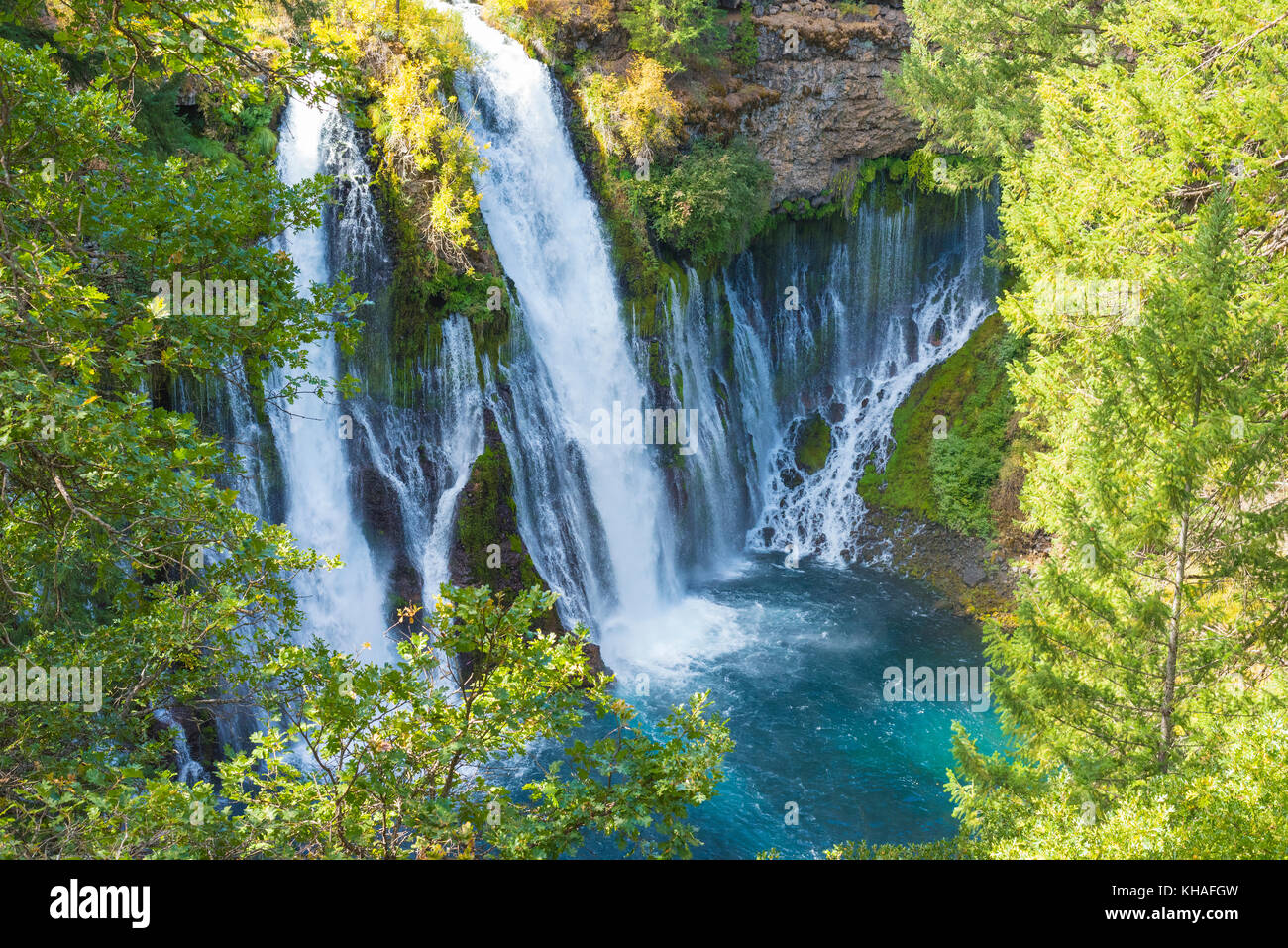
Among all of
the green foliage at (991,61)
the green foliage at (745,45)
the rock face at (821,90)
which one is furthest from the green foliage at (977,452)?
the green foliage at (745,45)

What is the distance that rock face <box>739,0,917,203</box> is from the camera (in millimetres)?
22550

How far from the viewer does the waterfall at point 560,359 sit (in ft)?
54.9

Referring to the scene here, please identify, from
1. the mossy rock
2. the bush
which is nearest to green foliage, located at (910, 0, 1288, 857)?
the bush

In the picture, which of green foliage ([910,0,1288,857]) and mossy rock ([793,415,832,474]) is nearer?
green foliage ([910,0,1288,857])

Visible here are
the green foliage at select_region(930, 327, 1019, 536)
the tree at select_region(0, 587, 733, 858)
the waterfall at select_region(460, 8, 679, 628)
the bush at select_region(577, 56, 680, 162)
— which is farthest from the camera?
the green foliage at select_region(930, 327, 1019, 536)

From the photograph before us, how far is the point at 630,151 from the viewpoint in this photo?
765 inches

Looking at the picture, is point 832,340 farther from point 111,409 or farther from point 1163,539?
point 111,409

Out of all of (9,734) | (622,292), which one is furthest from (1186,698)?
(622,292)

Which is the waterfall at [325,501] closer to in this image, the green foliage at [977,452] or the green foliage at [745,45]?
the green foliage at [745,45]

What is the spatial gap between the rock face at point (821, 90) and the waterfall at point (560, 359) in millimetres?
6507

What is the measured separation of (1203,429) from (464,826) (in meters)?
7.03

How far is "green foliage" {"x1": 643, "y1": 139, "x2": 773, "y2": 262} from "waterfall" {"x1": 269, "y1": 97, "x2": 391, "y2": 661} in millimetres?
7763

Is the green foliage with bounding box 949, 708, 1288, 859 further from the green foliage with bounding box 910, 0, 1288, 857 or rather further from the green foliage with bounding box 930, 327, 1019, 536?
the green foliage with bounding box 930, 327, 1019, 536
